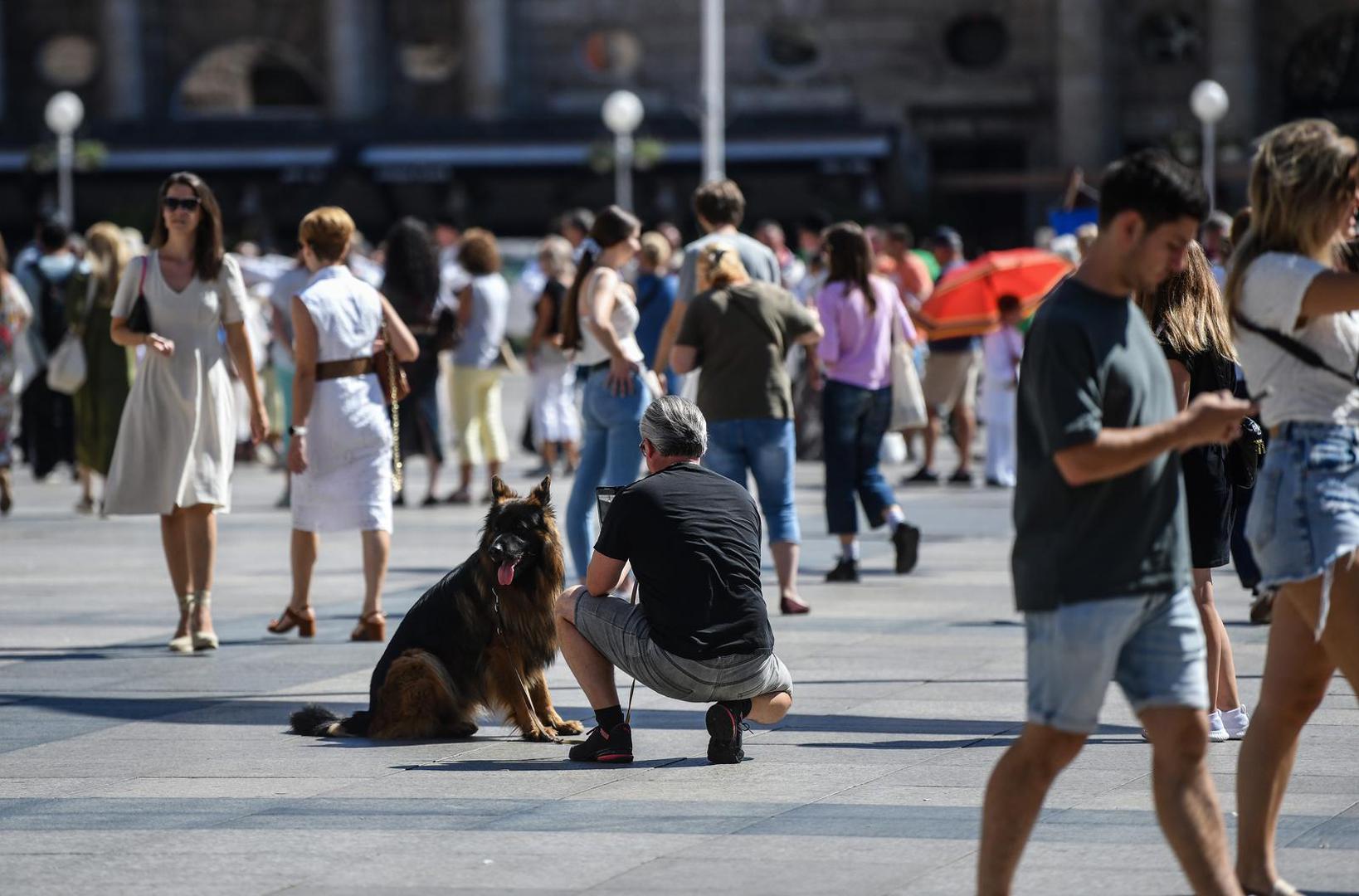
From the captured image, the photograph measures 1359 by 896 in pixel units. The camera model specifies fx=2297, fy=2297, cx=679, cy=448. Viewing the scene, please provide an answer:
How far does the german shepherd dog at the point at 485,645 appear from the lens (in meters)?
7.56

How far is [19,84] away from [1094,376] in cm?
4990

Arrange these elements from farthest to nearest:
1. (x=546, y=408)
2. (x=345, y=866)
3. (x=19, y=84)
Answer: (x=19, y=84)
(x=546, y=408)
(x=345, y=866)

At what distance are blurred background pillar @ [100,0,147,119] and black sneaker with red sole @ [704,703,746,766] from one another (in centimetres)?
4376

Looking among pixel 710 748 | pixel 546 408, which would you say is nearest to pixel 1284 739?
pixel 710 748

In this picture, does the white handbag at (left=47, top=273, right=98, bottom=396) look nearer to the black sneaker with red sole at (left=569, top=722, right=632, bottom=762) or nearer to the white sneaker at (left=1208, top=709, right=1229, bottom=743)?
the black sneaker with red sole at (left=569, top=722, right=632, bottom=762)

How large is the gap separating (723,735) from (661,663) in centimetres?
31

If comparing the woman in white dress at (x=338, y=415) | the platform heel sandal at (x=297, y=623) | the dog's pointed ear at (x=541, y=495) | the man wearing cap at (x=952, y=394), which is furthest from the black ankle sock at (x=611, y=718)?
the man wearing cap at (x=952, y=394)

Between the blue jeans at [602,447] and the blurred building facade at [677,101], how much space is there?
1151 inches

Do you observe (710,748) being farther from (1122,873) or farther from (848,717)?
(1122,873)

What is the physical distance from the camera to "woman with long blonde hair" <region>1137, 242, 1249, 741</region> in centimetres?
752

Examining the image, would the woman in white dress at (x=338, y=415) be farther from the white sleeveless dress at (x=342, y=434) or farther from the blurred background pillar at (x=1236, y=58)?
the blurred background pillar at (x=1236, y=58)

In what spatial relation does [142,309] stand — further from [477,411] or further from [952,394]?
[952,394]

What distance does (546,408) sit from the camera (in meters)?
18.3

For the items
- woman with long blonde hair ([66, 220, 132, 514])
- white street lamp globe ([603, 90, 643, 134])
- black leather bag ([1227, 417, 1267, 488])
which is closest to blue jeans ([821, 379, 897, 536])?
black leather bag ([1227, 417, 1267, 488])
